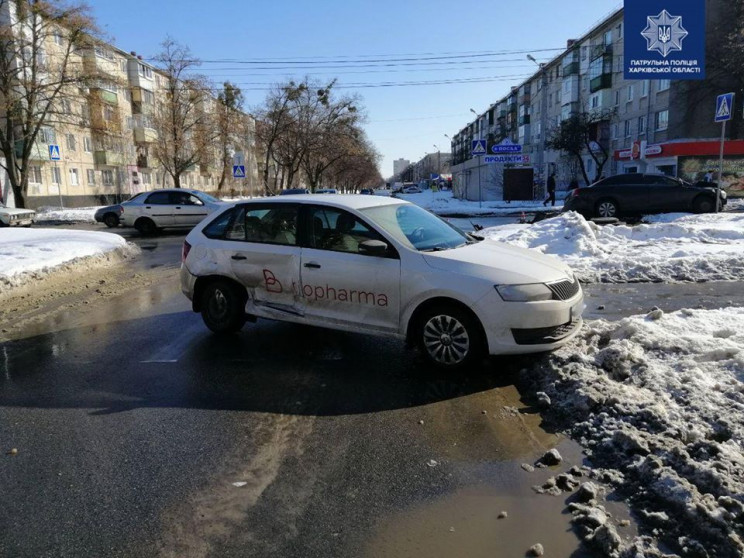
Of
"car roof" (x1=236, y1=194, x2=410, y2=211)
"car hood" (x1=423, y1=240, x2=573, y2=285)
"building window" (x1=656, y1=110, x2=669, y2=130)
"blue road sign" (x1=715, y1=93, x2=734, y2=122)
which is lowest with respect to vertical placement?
"car hood" (x1=423, y1=240, x2=573, y2=285)

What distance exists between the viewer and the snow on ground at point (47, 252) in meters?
9.88

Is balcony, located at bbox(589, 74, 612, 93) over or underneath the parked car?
over

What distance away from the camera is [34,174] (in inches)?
1647

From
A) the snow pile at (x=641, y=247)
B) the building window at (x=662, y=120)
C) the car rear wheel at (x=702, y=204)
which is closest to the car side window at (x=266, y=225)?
the snow pile at (x=641, y=247)

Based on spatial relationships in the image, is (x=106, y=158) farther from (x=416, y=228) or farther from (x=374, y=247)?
(x=374, y=247)

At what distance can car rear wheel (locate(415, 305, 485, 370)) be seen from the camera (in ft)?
16.6

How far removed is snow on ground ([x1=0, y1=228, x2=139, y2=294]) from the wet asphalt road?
4138 millimetres

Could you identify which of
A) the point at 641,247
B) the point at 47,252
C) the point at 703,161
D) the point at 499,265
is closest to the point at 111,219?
the point at 47,252

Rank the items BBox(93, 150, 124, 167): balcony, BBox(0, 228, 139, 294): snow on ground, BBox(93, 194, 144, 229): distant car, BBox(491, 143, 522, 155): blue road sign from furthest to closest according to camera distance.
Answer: BBox(93, 150, 124, 167): balcony
BBox(491, 143, 522, 155): blue road sign
BBox(93, 194, 144, 229): distant car
BBox(0, 228, 139, 294): snow on ground

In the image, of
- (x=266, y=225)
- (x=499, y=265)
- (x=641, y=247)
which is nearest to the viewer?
(x=499, y=265)

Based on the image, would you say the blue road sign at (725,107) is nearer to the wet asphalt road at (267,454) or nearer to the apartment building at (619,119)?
the wet asphalt road at (267,454)

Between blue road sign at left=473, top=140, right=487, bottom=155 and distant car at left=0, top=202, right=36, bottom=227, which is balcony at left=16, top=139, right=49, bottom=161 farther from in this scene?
blue road sign at left=473, top=140, right=487, bottom=155

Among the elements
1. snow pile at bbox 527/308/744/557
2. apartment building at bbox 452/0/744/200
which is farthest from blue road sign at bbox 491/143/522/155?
snow pile at bbox 527/308/744/557

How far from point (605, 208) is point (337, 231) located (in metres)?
16.1
